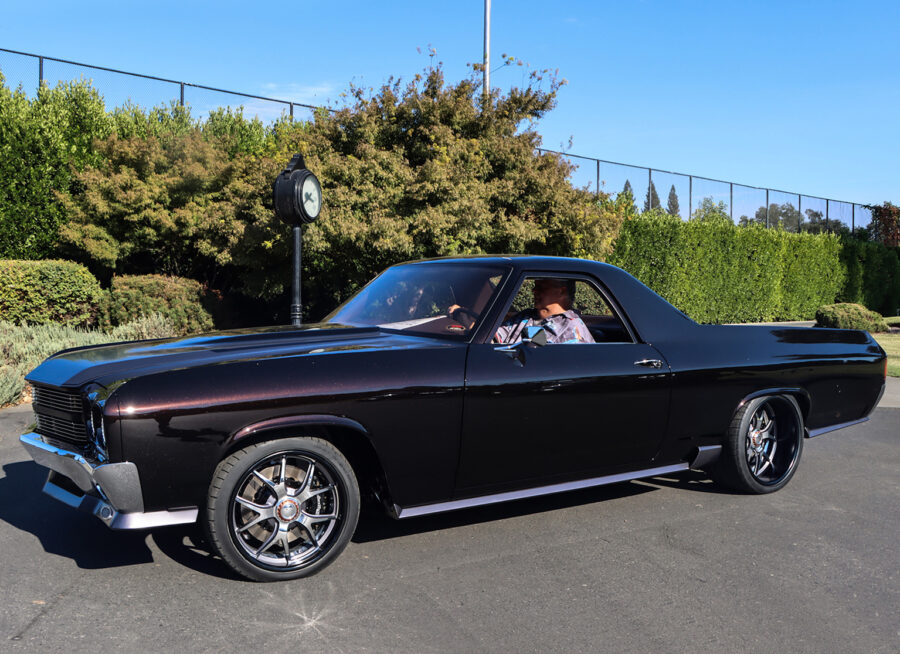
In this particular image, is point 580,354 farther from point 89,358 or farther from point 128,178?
point 128,178

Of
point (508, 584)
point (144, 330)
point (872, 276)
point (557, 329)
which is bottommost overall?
point (508, 584)

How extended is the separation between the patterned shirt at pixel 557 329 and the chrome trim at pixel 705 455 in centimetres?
102

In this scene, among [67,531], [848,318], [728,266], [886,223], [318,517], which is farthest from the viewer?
[886,223]

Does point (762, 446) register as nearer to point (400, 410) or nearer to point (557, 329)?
point (557, 329)

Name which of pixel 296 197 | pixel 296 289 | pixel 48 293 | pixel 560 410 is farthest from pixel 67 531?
pixel 48 293

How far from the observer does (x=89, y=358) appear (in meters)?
3.94

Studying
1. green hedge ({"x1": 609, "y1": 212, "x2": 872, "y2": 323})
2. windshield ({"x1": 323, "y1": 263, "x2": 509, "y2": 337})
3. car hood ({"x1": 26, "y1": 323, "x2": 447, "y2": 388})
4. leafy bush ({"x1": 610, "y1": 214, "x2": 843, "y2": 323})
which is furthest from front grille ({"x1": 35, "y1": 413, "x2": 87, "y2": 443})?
green hedge ({"x1": 609, "y1": 212, "x2": 872, "y2": 323})

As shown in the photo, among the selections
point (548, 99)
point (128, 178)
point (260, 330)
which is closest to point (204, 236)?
point (128, 178)

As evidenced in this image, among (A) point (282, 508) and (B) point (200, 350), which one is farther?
(B) point (200, 350)

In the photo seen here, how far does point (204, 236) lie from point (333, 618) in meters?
14.1

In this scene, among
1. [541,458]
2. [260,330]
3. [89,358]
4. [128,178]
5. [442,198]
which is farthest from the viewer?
[128,178]

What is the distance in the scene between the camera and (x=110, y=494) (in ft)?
10.9

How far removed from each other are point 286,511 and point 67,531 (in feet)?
5.32

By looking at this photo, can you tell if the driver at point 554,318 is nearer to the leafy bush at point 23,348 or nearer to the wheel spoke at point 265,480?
the wheel spoke at point 265,480
